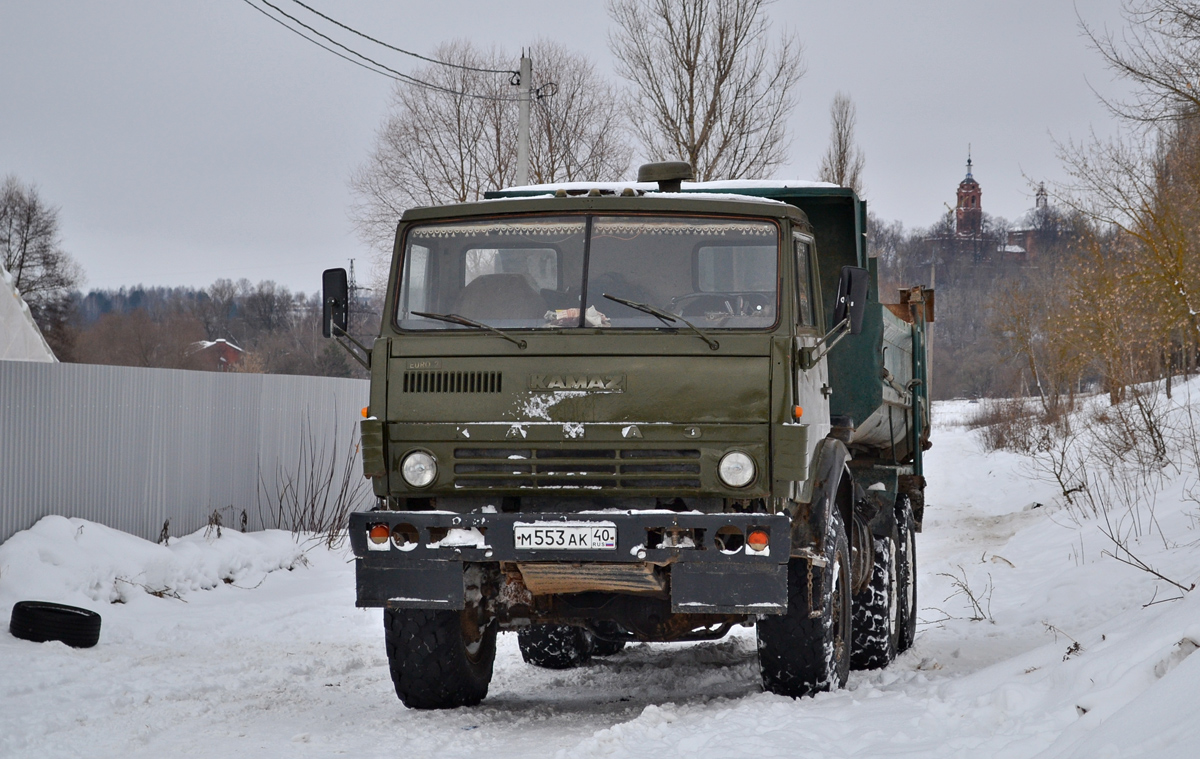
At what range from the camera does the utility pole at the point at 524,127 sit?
22.1 m

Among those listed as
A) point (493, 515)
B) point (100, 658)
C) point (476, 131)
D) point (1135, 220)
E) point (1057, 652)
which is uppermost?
point (476, 131)

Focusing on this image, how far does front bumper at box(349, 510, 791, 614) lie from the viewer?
17.1 feet

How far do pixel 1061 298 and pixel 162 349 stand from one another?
5027cm

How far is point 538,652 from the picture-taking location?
7.66m

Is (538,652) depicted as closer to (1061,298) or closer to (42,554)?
(42,554)

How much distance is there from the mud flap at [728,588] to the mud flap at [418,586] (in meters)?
1.01

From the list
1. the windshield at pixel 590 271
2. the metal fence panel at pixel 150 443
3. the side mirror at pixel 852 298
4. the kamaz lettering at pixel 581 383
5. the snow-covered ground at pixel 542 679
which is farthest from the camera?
the metal fence panel at pixel 150 443

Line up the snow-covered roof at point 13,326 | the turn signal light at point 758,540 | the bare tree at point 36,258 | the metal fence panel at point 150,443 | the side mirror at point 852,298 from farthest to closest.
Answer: the bare tree at point 36,258 → the snow-covered roof at point 13,326 → the metal fence panel at point 150,443 → the side mirror at point 852,298 → the turn signal light at point 758,540

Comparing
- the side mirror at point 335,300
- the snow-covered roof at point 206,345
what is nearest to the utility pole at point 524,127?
the side mirror at point 335,300

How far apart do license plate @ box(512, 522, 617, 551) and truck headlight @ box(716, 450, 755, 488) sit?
0.54 m

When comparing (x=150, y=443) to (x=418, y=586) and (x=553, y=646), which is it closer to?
(x=553, y=646)

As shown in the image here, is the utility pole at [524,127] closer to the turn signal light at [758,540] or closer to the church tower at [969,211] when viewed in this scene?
the turn signal light at [758,540]

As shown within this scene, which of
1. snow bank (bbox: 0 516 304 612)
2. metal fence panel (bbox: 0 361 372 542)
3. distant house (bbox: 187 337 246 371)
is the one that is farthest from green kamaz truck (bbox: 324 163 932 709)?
distant house (bbox: 187 337 246 371)

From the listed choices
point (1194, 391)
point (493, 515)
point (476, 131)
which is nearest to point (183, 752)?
point (493, 515)
